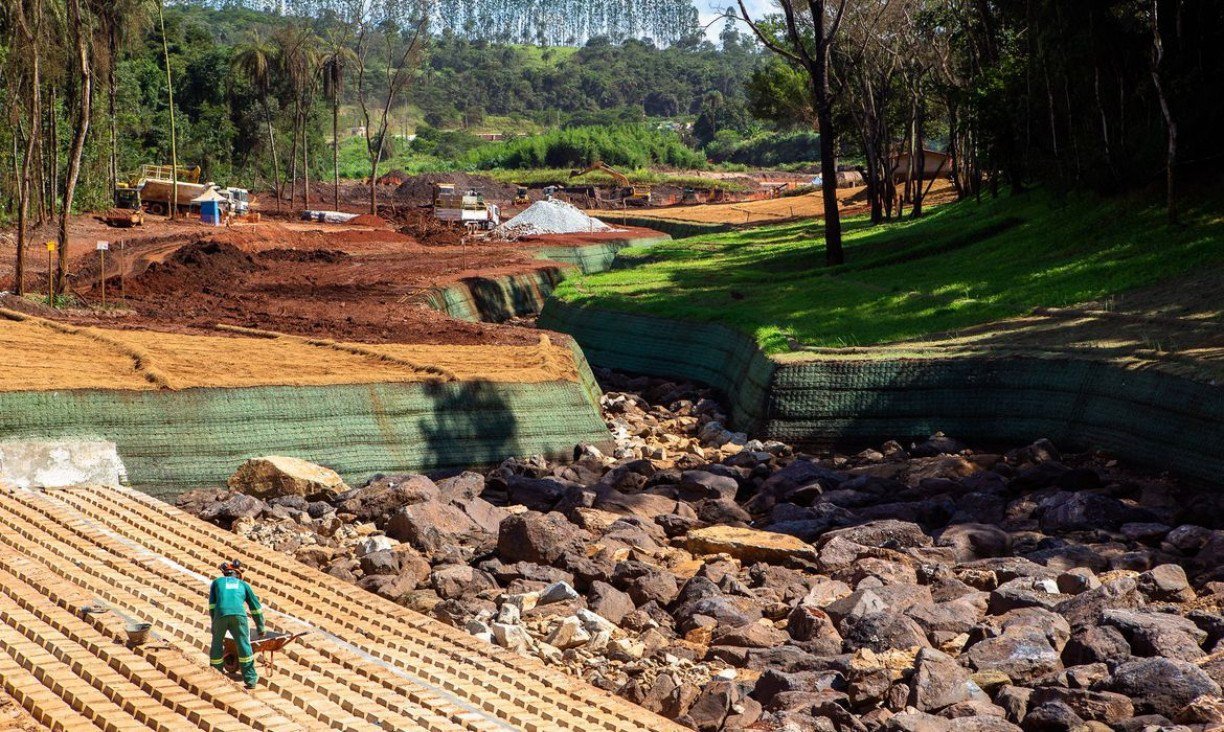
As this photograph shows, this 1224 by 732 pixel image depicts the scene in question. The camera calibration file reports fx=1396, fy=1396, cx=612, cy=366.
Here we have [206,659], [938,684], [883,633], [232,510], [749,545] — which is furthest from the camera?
[232,510]

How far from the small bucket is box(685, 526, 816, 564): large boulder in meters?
6.86

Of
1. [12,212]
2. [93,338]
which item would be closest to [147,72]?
[12,212]

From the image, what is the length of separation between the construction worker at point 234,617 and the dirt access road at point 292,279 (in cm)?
1489

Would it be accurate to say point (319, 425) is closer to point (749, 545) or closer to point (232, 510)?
point (232, 510)

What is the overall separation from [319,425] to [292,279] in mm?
19714

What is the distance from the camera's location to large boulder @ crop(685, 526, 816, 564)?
48.8 feet

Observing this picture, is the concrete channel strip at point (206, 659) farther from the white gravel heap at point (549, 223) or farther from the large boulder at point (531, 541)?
the white gravel heap at point (549, 223)

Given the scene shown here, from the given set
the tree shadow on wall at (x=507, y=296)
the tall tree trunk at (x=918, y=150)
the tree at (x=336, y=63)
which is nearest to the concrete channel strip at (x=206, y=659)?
the tree shadow on wall at (x=507, y=296)

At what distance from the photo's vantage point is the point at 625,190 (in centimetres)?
8725

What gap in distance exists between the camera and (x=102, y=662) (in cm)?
967

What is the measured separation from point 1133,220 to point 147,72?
5608 cm

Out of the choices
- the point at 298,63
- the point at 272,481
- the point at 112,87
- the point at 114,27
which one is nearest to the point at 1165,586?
the point at 272,481

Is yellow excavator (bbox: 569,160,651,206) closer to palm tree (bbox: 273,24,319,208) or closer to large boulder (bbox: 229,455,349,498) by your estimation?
palm tree (bbox: 273,24,319,208)

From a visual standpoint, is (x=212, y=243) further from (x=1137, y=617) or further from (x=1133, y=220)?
(x=1137, y=617)
